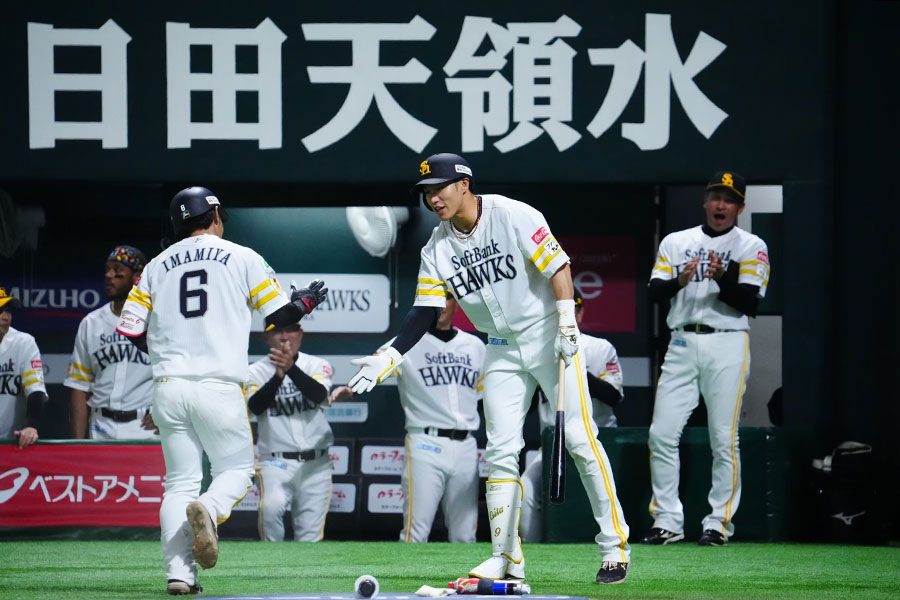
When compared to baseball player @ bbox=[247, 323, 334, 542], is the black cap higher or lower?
higher

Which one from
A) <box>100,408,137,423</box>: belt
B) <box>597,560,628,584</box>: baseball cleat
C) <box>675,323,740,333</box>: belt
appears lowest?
<box>597,560,628,584</box>: baseball cleat

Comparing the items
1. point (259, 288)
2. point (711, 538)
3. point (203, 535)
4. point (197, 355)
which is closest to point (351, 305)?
point (711, 538)

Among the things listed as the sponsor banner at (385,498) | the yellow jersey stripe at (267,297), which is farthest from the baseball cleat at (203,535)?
the sponsor banner at (385,498)

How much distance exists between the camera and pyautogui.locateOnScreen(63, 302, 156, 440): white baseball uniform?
7.93m

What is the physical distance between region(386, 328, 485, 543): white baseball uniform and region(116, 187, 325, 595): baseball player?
10.1ft

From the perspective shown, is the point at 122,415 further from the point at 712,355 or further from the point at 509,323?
the point at 509,323

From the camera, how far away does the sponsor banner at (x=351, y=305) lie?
9.43 metres

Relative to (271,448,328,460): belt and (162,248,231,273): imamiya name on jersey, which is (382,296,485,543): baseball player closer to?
(271,448,328,460): belt

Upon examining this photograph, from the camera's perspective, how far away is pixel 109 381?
795 cm

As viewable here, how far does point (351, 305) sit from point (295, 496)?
73.1 inches

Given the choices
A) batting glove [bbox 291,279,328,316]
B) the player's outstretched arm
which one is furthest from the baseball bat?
batting glove [bbox 291,279,328,316]

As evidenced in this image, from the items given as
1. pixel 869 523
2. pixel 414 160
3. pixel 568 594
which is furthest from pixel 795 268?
pixel 568 594

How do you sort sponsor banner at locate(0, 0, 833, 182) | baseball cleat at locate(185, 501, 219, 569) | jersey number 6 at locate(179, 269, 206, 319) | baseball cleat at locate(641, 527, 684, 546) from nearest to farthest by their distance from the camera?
baseball cleat at locate(185, 501, 219, 569)
jersey number 6 at locate(179, 269, 206, 319)
baseball cleat at locate(641, 527, 684, 546)
sponsor banner at locate(0, 0, 833, 182)

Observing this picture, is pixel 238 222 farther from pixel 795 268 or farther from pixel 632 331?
pixel 795 268
